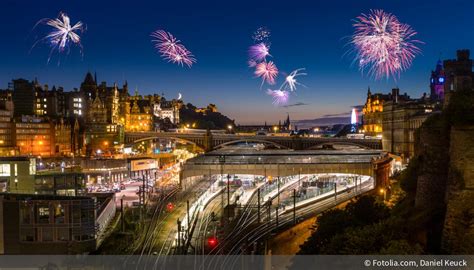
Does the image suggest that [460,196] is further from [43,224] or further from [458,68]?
[458,68]

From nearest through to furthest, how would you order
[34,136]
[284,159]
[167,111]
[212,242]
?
1. [212,242]
2. [284,159]
3. [34,136]
4. [167,111]

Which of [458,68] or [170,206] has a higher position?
[458,68]

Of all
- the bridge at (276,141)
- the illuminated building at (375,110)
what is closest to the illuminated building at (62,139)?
the bridge at (276,141)

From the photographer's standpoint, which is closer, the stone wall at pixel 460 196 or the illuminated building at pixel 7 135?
the stone wall at pixel 460 196

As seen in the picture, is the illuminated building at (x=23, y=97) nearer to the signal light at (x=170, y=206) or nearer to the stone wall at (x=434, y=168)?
the signal light at (x=170, y=206)

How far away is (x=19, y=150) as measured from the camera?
234 feet

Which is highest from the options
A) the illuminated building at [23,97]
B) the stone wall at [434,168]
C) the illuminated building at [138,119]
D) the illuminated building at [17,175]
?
the illuminated building at [23,97]

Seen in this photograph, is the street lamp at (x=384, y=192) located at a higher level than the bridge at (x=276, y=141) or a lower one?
lower

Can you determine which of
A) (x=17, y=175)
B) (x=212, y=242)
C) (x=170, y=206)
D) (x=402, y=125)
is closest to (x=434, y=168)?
(x=212, y=242)

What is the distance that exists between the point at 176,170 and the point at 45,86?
2034 inches

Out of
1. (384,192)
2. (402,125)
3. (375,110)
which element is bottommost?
(384,192)

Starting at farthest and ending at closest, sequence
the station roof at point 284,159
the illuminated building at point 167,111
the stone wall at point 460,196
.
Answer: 1. the illuminated building at point 167,111
2. the station roof at point 284,159
3. the stone wall at point 460,196

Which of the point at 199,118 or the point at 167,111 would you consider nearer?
the point at 167,111

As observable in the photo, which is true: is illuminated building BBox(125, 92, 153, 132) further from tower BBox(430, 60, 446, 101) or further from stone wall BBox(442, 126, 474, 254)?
stone wall BBox(442, 126, 474, 254)
